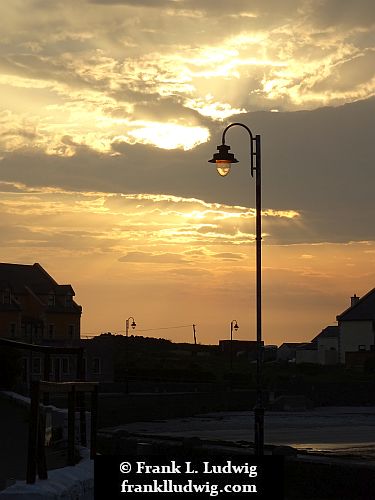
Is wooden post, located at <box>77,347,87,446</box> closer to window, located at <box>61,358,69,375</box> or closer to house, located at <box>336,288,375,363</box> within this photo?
window, located at <box>61,358,69,375</box>

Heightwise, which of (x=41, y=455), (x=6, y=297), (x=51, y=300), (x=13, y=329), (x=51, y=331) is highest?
(x=51, y=300)

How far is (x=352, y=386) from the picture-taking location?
11456 centimetres

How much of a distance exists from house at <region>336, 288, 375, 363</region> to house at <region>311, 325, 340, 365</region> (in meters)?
16.5

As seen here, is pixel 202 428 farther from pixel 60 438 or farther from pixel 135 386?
pixel 60 438

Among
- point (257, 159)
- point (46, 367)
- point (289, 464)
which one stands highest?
point (257, 159)

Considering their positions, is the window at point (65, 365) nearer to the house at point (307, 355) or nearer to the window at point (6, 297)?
the window at point (6, 297)

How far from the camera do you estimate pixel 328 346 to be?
168 metres

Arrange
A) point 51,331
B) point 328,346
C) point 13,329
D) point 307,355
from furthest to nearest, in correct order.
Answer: point 307,355, point 328,346, point 51,331, point 13,329

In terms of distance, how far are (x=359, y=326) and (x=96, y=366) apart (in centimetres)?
4875

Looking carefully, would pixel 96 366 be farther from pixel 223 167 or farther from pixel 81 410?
pixel 81 410

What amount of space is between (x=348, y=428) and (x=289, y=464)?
50.4m

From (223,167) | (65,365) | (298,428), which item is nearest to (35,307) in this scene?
(65,365)

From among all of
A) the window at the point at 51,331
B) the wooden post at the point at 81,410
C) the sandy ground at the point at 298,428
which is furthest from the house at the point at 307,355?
the wooden post at the point at 81,410

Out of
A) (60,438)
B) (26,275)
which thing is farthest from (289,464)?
(26,275)
